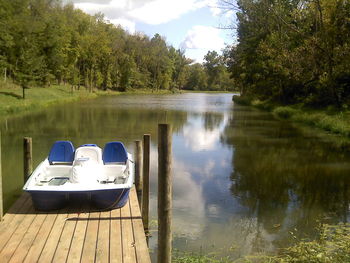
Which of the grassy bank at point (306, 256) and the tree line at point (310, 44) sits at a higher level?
the tree line at point (310, 44)

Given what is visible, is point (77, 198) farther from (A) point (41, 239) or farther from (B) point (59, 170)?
(B) point (59, 170)

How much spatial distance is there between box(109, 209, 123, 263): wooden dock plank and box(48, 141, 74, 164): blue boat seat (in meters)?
2.49

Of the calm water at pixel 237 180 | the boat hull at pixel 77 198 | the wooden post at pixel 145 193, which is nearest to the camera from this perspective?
the boat hull at pixel 77 198

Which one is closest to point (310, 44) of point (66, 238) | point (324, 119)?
point (324, 119)

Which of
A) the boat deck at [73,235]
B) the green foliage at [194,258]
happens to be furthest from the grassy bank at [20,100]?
the green foliage at [194,258]

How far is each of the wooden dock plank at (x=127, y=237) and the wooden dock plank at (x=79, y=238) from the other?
1.92 feet

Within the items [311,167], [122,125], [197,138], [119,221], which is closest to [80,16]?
[122,125]

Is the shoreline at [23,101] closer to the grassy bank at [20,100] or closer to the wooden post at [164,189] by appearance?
the grassy bank at [20,100]

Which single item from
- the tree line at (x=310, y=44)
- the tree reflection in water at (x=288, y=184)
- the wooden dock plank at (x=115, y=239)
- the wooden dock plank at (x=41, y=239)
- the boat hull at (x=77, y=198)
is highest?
the tree line at (x=310, y=44)

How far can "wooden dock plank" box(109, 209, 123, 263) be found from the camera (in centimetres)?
456

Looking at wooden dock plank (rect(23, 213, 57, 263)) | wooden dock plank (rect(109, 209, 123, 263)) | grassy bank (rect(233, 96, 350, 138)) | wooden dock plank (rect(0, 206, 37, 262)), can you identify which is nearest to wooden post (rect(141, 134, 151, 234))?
wooden dock plank (rect(109, 209, 123, 263))

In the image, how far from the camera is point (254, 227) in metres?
7.25

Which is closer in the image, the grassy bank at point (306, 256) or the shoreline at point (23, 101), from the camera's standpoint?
the grassy bank at point (306, 256)

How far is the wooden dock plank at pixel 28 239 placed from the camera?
14.6 feet
